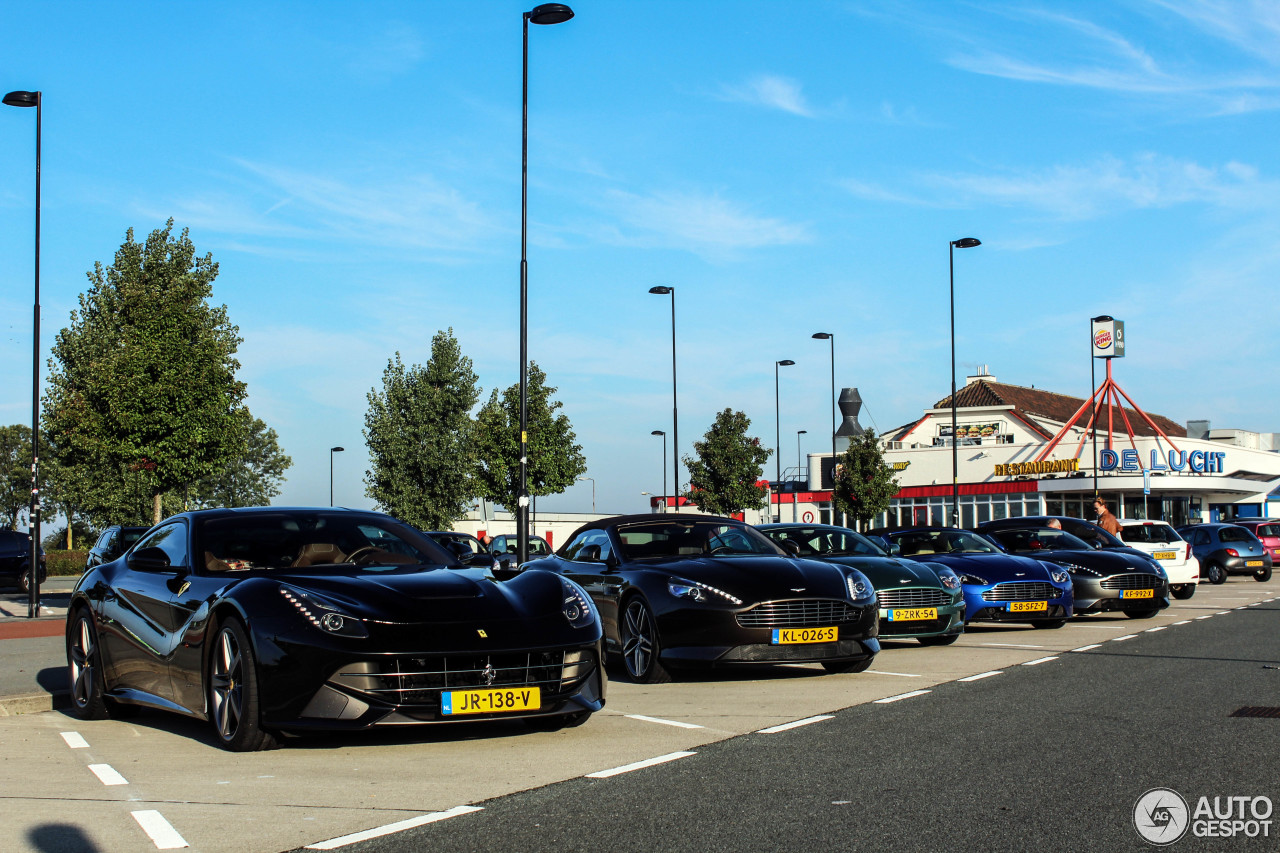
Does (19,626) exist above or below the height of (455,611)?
below

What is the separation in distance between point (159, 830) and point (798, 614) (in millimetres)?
5809

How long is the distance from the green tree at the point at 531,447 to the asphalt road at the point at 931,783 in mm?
36595

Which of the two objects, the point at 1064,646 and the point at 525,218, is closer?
the point at 1064,646

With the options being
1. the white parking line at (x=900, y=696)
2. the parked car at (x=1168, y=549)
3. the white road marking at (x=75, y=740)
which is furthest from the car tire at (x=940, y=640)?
the parked car at (x=1168, y=549)

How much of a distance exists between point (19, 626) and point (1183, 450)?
61.0 meters

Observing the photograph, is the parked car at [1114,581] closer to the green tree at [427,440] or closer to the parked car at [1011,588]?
the parked car at [1011,588]

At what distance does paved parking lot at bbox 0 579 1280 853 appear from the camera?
490 cm

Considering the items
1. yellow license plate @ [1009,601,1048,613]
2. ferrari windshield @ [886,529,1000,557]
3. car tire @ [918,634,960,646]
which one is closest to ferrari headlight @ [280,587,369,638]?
car tire @ [918,634,960,646]

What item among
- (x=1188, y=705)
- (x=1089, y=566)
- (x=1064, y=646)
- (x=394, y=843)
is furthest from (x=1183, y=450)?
(x=394, y=843)

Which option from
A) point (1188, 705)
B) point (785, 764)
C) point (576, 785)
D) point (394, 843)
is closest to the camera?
point (394, 843)

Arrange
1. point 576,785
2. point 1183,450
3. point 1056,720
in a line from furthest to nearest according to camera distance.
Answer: point 1183,450 < point 1056,720 < point 576,785

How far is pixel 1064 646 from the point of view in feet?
42.4

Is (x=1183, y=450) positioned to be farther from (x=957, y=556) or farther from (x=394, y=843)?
(x=394, y=843)

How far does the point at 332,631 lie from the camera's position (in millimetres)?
6250
